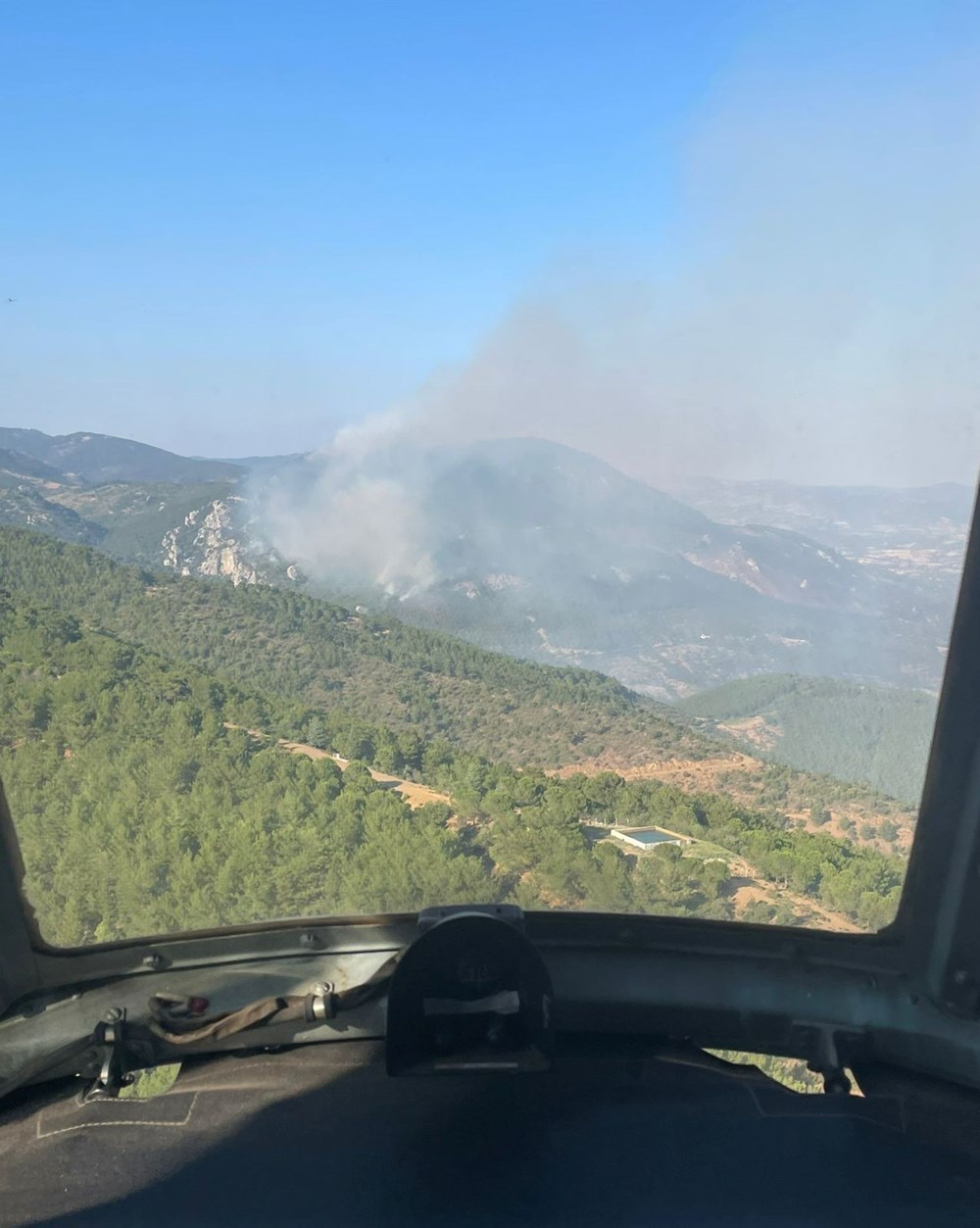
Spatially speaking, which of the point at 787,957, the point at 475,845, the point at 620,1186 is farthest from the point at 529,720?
the point at 620,1186

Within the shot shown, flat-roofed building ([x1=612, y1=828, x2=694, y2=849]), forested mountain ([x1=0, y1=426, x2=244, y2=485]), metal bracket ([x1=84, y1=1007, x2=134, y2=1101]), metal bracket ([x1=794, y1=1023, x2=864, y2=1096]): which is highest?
forested mountain ([x1=0, y1=426, x2=244, y2=485])

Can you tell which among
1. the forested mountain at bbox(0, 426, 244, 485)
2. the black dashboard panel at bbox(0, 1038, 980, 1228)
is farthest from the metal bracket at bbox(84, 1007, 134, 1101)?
the forested mountain at bbox(0, 426, 244, 485)

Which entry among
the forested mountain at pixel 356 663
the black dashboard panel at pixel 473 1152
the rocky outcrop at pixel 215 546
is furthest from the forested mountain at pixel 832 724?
the rocky outcrop at pixel 215 546

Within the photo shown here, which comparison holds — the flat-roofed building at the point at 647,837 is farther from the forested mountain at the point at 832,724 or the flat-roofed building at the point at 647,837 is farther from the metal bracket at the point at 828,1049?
the metal bracket at the point at 828,1049

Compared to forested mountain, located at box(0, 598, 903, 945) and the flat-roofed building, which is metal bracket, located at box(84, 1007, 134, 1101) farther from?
the flat-roofed building

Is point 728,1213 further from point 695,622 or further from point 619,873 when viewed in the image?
point 695,622

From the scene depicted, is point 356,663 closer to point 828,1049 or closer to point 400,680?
point 400,680
